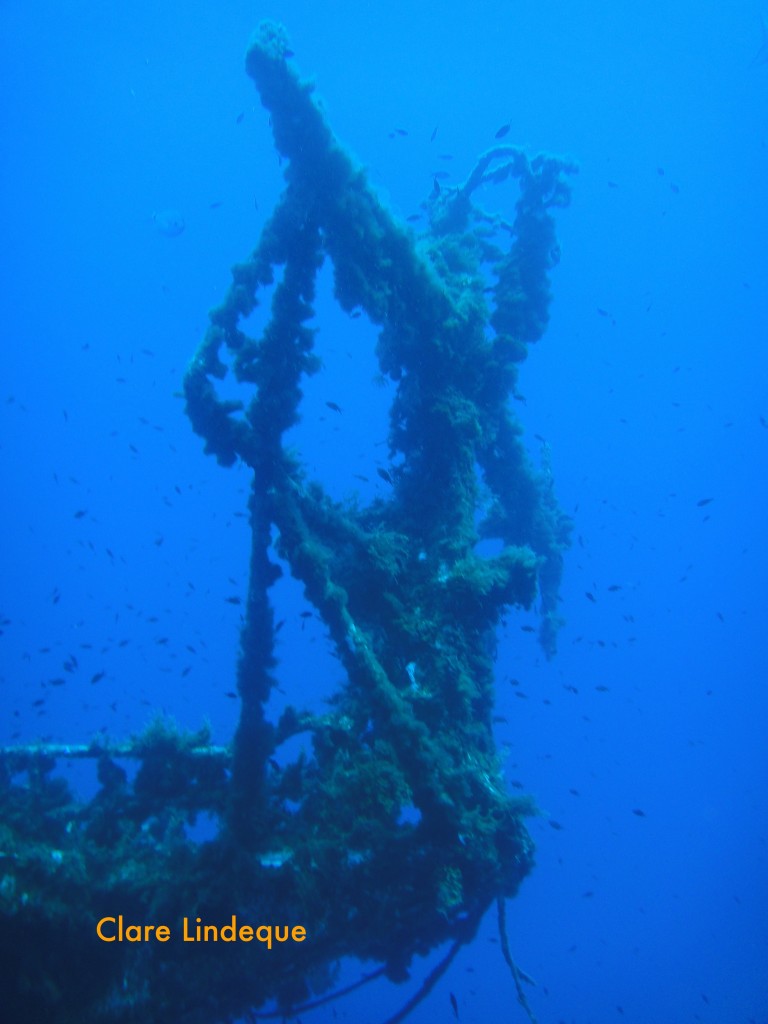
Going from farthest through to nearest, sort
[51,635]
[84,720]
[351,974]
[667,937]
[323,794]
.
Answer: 1. [51,635]
2. [84,720]
3. [667,937]
4. [351,974]
5. [323,794]

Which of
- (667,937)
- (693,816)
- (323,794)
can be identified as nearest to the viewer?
(323,794)

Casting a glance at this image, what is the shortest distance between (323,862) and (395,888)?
840 millimetres

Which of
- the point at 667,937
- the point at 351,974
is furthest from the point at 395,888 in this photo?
the point at 667,937

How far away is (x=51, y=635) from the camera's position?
314 ft

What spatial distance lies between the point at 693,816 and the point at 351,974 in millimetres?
39080

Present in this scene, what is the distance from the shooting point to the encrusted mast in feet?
19.8

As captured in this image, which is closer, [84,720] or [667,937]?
[667,937]

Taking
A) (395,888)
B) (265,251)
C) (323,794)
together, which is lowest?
(395,888)

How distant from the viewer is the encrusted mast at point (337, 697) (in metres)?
6.05

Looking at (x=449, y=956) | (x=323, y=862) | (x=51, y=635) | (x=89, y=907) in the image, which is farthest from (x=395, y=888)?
(x=51, y=635)

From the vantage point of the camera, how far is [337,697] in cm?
761

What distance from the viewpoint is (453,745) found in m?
6.70

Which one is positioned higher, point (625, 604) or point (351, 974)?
point (625, 604)

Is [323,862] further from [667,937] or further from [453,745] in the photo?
[667,937]
